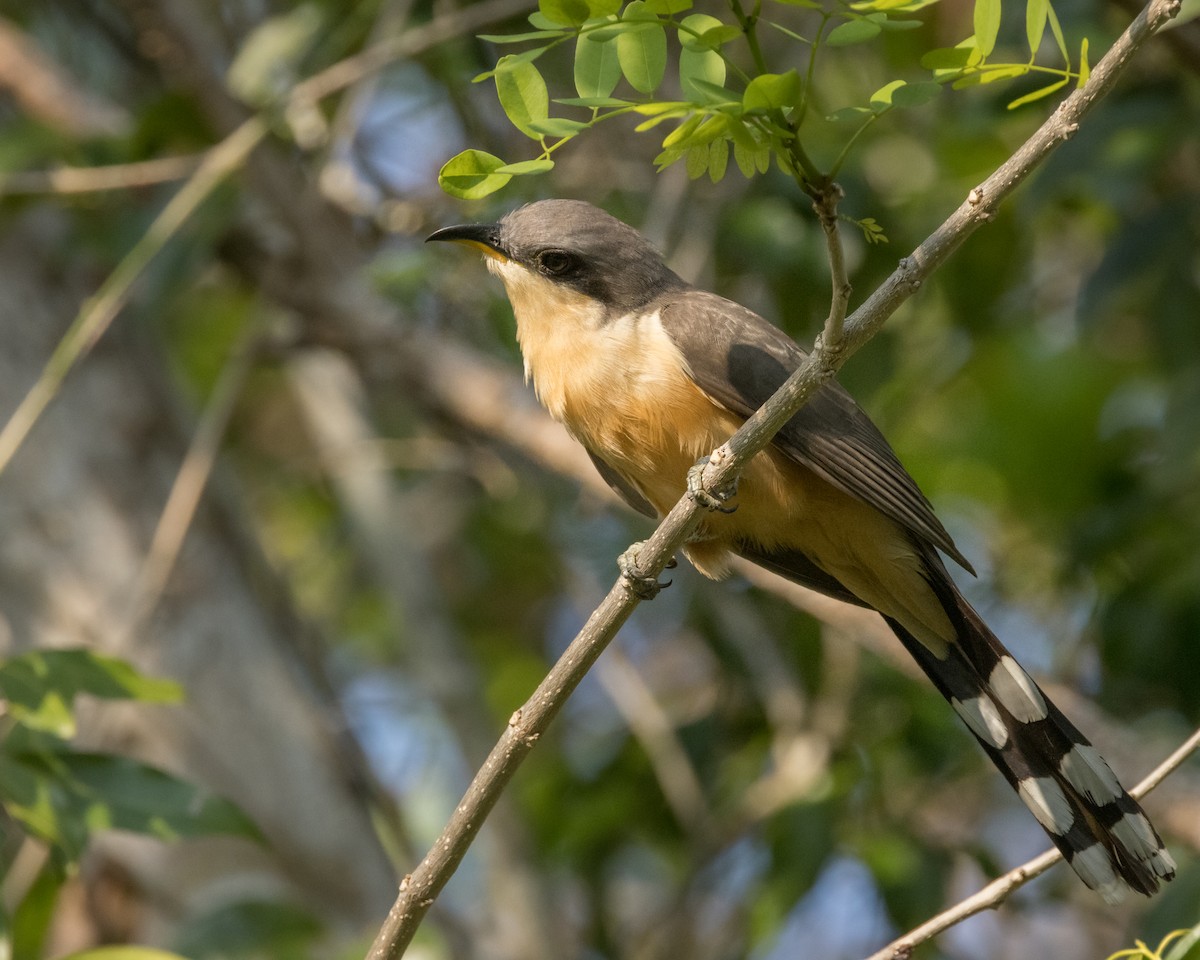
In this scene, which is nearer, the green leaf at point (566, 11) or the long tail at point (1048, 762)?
the green leaf at point (566, 11)

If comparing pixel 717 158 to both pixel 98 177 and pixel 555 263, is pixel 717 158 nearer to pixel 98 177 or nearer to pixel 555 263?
pixel 555 263

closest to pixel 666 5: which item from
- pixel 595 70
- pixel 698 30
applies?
pixel 698 30

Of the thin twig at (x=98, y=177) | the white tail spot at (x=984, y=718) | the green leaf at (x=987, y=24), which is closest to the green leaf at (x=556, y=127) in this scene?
the green leaf at (x=987, y=24)

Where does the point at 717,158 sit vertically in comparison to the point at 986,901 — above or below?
A: above

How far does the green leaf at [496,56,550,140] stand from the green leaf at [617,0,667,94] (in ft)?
0.51

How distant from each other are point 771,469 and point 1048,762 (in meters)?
1.01

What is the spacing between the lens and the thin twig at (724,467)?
2145mm

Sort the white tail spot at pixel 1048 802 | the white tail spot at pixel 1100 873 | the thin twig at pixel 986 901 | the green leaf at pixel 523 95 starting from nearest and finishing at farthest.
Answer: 1. the green leaf at pixel 523 95
2. the thin twig at pixel 986 901
3. the white tail spot at pixel 1100 873
4. the white tail spot at pixel 1048 802

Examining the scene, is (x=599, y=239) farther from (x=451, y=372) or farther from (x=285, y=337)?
(x=285, y=337)

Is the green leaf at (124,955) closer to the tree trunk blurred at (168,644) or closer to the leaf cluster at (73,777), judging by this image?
the leaf cluster at (73,777)

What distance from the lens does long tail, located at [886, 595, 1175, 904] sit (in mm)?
3285

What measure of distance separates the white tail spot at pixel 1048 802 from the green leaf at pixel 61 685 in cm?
204

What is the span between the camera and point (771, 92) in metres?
1.92

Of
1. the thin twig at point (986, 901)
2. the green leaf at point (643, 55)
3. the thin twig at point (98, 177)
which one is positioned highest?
the thin twig at point (98, 177)
